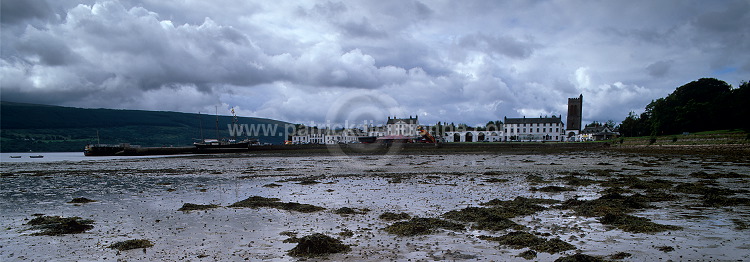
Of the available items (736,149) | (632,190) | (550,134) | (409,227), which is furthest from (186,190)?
(550,134)

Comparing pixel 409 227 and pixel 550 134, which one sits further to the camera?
pixel 550 134

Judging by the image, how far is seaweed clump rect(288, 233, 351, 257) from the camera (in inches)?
288

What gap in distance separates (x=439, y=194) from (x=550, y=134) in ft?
525

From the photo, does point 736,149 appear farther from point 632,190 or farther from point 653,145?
point 632,190

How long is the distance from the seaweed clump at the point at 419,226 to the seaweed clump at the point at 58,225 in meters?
7.80

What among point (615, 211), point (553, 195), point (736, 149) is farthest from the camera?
point (736, 149)

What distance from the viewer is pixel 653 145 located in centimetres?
6172

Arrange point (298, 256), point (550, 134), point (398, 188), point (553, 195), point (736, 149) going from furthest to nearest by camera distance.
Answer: point (550, 134) → point (736, 149) → point (398, 188) → point (553, 195) → point (298, 256)

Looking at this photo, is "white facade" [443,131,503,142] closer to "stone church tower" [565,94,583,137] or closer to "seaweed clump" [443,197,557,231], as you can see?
"stone church tower" [565,94,583,137]

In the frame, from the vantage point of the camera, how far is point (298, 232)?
9.28 metres

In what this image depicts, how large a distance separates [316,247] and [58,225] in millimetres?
7521

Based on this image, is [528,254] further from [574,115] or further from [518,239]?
[574,115]

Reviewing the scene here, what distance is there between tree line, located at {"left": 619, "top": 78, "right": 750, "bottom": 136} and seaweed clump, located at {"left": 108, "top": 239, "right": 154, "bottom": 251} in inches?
2510

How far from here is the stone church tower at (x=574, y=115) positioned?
15762 centimetres
